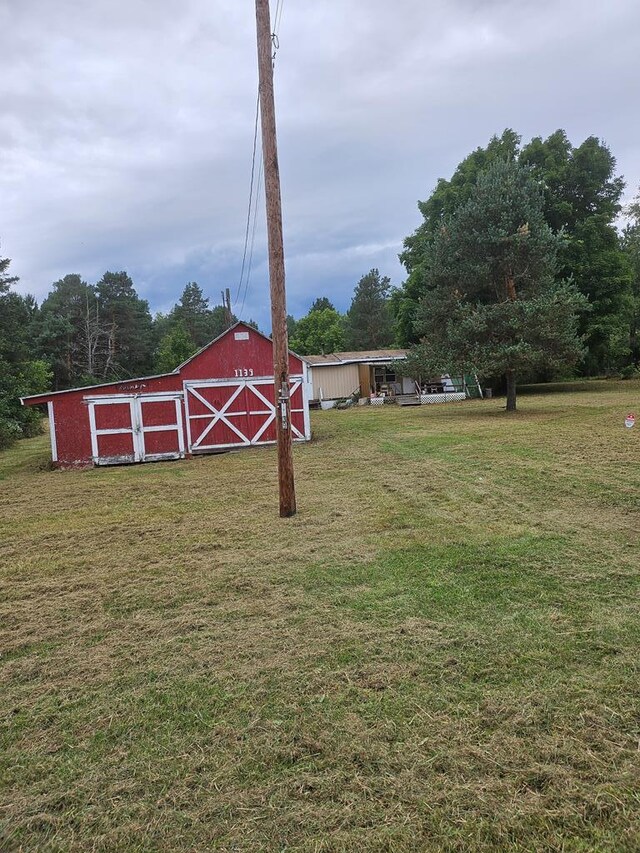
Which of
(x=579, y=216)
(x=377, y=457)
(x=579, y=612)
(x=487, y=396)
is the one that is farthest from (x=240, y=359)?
(x=579, y=216)

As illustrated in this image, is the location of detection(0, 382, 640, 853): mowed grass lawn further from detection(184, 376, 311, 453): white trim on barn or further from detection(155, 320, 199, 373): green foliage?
detection(155, 320, 199, 373): green foliage

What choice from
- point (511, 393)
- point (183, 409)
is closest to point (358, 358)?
point (511, 393)

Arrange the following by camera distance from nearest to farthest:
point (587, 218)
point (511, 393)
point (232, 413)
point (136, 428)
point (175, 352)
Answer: point (136, 428) → point (232, 413) → point (511, 393) → point (587, 218) → point (175, 352)

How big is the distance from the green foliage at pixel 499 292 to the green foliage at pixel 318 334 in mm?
40281

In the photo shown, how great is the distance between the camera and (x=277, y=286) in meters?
7.18

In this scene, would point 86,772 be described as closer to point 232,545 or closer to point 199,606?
point 199,606

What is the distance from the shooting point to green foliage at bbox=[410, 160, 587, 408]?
18.3 meters

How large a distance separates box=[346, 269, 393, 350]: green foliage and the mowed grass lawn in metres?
58.5

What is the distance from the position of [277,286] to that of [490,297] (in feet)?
53.0

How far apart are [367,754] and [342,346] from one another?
62.1m

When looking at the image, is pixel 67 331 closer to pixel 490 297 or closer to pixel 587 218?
pixel 490 297

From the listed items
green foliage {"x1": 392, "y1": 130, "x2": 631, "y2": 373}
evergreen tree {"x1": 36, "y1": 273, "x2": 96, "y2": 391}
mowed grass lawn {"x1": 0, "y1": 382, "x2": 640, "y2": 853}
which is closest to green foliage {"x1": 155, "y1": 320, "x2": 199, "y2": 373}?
evergreen tree {"x1": 36, "y1": 273, "x2": 96, "y2": 391}

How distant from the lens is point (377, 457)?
11.7 m

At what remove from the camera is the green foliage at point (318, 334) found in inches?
2434
